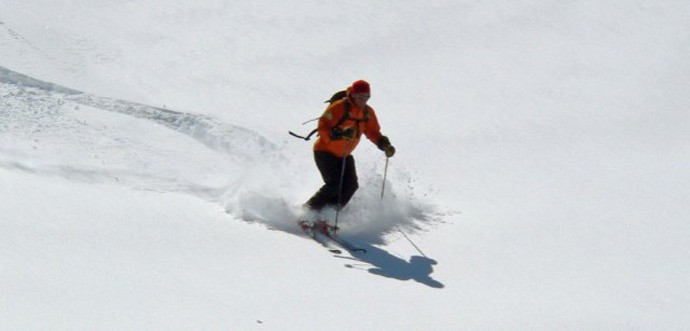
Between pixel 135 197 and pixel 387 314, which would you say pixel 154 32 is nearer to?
pixel 135 197

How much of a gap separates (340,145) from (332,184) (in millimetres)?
397

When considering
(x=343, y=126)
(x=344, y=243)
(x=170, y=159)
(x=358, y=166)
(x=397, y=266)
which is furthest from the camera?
(x=358, y=166)

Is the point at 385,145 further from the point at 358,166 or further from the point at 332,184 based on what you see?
the point at 358,166

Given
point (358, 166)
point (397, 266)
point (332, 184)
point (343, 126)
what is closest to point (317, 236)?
point (332, 184)

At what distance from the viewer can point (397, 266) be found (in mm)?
7402

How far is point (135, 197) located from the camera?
26.1 ft

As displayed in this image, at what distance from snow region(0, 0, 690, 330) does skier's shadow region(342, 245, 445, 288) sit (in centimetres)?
3

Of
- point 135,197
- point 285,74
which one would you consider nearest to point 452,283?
point 135,197

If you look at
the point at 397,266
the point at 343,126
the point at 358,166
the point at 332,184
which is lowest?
the point at 397,266

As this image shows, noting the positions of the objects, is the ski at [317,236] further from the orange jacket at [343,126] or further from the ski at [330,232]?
the orange jacket at [343,126]

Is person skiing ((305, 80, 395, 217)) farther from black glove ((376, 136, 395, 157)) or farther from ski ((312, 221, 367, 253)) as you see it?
ski ((312, 221, 367, 253))

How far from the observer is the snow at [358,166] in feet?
19.2

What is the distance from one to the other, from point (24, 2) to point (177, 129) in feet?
19.2

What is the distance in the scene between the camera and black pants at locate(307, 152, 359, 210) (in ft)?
27.3
